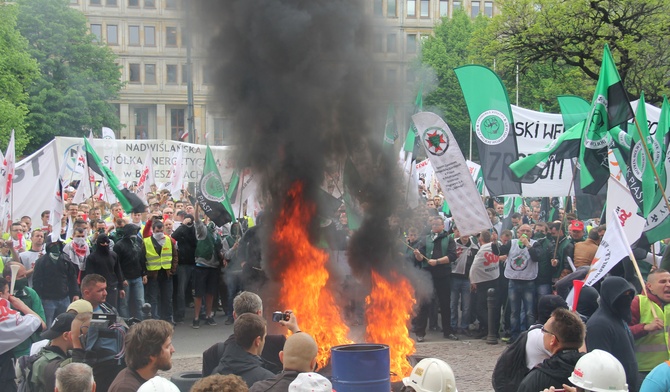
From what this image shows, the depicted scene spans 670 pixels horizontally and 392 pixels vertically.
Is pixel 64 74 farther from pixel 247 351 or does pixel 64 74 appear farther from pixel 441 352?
pixel 247 351

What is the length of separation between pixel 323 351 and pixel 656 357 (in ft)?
10.5

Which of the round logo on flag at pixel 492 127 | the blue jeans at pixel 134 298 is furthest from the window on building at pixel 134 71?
the round logo on flag at pixel 492 127

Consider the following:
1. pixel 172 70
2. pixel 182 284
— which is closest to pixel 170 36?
pixel 182 284

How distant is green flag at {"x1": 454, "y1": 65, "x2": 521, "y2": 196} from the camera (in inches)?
464

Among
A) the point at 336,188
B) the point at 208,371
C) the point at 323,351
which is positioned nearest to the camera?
the point at 208,371

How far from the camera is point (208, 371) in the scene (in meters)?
6.04

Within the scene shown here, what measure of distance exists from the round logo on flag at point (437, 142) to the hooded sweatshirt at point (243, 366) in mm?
5481

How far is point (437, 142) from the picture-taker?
10.2 meters

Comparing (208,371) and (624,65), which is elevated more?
(624,65)

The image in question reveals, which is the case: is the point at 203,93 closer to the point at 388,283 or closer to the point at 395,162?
the point at 395,162

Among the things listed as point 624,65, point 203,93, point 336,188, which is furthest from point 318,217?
point 624,65

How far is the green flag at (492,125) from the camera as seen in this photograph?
11797mm

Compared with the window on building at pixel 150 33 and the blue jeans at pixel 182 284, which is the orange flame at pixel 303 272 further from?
the blue jeans at pixel 182 284

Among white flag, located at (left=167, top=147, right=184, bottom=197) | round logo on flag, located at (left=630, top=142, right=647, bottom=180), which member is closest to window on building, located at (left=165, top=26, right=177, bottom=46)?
round logo on flag, located at (left=630, top=142, right=647, bottom=180)
